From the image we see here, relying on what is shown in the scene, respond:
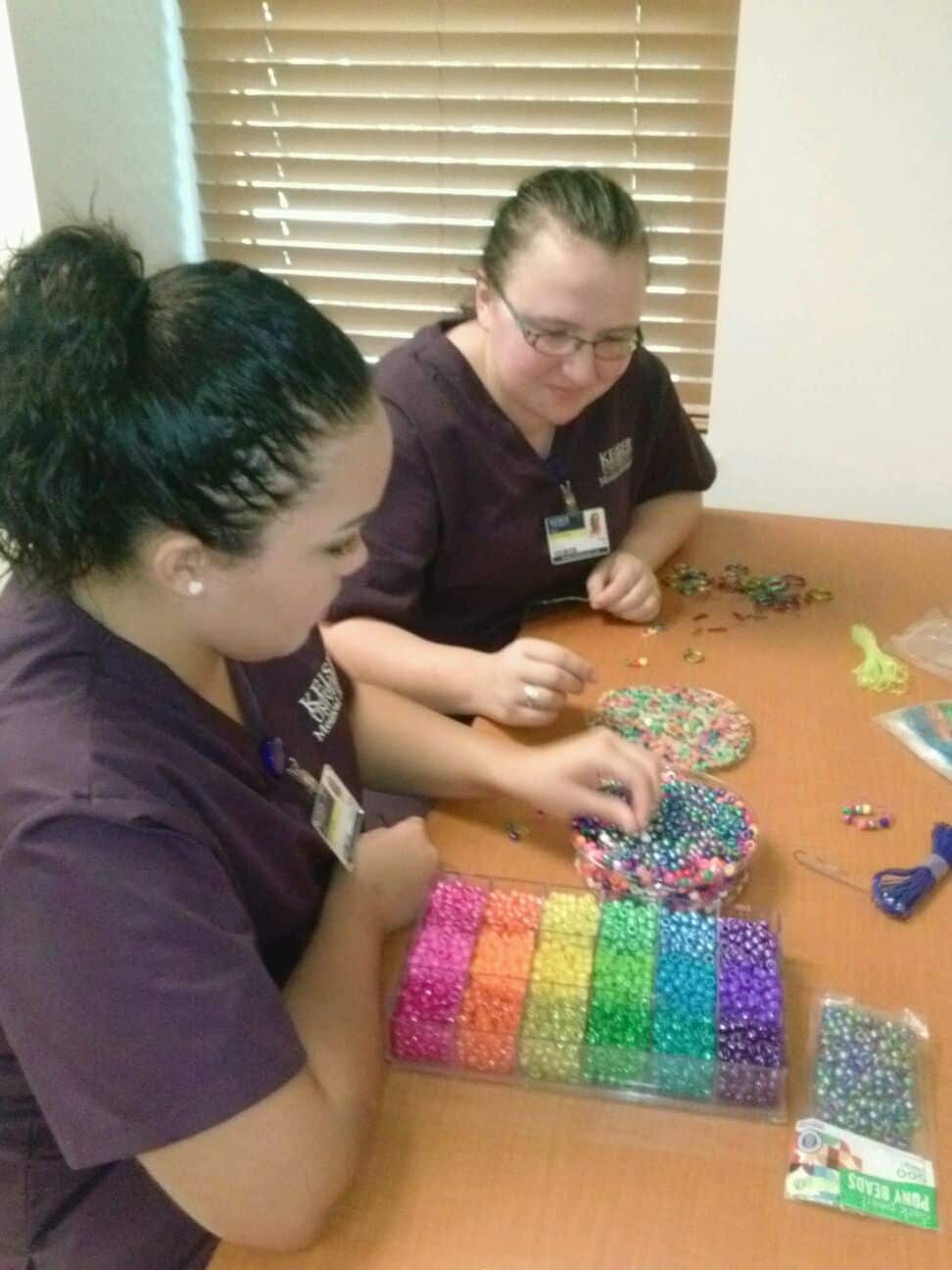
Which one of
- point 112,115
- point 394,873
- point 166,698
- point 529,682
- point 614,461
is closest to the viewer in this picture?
point 166,698

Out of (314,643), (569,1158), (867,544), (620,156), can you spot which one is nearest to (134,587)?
(314,643)

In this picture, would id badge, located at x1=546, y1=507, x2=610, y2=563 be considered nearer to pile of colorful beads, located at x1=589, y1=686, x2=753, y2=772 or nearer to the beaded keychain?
pile of colorful beads, located at x1=589, y1=686, x2=753, y2=772

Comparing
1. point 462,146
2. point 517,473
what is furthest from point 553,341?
point 462,146

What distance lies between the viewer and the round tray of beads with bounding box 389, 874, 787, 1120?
81 cm

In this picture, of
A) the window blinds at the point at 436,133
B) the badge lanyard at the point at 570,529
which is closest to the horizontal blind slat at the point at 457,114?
the window blinds at the point at 436,133

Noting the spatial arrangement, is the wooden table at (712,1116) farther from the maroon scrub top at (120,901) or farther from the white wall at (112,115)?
the white wall at (112,115)

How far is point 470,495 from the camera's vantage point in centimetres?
144

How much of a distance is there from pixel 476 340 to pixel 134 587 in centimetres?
80

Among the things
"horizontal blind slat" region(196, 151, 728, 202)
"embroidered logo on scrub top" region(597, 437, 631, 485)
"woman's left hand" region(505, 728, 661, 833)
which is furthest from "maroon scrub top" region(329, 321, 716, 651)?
"horizontal blind slat" region(196, 151, 728, 202)

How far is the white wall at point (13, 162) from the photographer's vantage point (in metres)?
1.77

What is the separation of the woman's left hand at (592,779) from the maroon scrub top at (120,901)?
0.31 metres

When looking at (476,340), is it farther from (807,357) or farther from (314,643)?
(807,357)

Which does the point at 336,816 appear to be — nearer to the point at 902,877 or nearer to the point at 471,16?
the point at 902,877

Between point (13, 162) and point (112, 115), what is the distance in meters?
0.28
